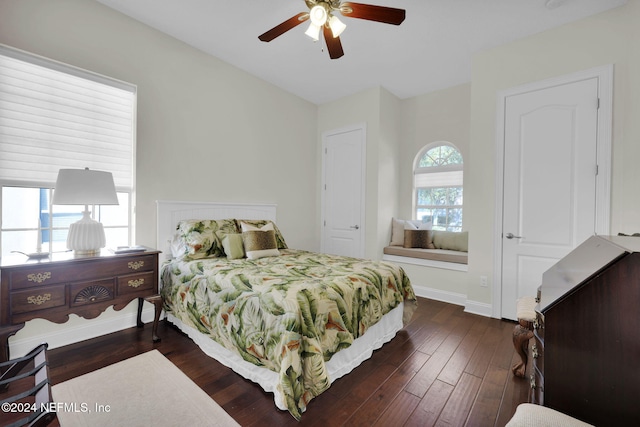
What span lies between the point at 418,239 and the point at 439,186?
3.12 feet

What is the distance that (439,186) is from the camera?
4.25 meters

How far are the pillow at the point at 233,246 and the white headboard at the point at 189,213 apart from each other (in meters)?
0.59

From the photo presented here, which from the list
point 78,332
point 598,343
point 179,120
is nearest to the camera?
point 598,343

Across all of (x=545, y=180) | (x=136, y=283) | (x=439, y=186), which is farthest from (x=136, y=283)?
(x=439, y=186)

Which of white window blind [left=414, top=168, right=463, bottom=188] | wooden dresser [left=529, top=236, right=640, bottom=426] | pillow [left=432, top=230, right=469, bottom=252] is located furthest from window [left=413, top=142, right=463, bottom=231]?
wooden dresser [left=529, top=236, right=640, bottom=426]

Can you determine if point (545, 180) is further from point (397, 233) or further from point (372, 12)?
point (372, 12)

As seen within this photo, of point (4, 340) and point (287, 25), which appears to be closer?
point (4, 340)

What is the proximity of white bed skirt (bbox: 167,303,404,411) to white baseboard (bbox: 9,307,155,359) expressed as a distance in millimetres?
413

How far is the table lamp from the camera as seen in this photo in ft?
6.43

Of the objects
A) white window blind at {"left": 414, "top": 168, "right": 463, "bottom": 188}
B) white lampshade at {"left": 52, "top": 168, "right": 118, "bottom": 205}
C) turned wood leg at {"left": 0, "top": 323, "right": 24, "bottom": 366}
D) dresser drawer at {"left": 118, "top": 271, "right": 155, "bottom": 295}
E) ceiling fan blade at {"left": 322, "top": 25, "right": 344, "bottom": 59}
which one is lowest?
turned wood leg at {"left": 0, "top": 323, "right": 24, "bottom": 366}

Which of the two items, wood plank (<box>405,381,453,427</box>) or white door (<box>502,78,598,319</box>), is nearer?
wood plank (<box>405,381,453,427</box>)

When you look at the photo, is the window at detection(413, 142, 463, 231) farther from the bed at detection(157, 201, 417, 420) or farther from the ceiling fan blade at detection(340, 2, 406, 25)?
the ceiling fan blade at detection(340, 2, 406, 25)

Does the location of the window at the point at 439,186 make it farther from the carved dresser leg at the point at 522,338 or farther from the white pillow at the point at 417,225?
the carved dresser leg at the point at 522,338

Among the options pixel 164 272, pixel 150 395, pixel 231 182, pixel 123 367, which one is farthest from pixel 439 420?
pixel 231 182
